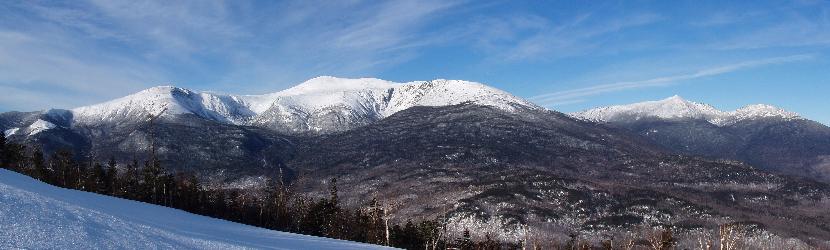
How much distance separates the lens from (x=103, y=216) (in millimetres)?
16062

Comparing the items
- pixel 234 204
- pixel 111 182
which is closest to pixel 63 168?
pixel 111 182

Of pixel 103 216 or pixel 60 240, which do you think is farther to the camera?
pixel 103 216

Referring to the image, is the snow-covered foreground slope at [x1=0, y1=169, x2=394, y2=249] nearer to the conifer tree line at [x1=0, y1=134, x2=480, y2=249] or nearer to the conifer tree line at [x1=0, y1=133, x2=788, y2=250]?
the conifer tree line at [x1=0, y1=133, x2=788, y2=250]

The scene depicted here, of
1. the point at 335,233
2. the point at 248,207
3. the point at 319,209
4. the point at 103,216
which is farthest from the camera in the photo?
the point at 248,207

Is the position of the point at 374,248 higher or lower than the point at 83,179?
lower

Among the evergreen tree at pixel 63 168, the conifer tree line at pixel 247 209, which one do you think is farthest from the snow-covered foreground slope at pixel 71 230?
the evergreen tree at pixel 63 168

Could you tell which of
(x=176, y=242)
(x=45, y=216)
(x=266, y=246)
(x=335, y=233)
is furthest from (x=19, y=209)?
(x=335, y=233)

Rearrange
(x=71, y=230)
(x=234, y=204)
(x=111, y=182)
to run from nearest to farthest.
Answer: (x=71, y=230), (x=111, y=182), (x=234, y=204)

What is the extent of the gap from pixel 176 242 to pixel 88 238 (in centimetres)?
217

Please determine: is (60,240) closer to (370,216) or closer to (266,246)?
(266,246)

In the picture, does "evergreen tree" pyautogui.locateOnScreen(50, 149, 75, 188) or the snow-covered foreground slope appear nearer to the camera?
the snow-covered foreground slope

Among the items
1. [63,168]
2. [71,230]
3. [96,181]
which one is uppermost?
[63,168]

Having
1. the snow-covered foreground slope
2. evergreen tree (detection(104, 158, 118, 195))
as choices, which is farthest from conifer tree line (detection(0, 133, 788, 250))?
the snow-covered foreground slope

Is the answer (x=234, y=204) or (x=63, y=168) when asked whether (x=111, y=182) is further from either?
(x=234, y=204)
